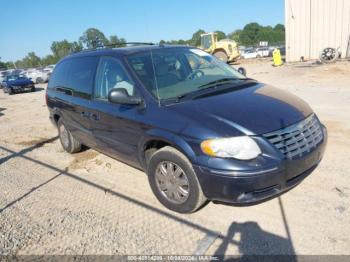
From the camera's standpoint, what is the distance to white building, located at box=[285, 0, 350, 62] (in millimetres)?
19531

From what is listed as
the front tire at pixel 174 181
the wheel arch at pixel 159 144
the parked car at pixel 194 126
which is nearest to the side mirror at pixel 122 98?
the parked car at pixel 194 126

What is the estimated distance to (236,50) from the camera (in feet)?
93.3

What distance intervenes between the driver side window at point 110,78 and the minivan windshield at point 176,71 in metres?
0.16

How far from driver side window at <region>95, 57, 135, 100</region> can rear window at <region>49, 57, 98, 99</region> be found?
19 cm

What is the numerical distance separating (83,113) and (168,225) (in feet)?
7.69

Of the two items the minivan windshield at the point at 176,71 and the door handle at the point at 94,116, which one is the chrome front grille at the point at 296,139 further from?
the door handle at the point at 94,116

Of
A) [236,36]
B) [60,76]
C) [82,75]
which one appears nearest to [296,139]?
[82,75]

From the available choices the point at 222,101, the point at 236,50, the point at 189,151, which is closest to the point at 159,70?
the point at 222,101

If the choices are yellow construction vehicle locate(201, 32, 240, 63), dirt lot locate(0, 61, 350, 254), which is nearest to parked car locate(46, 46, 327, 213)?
dirt lot locate(0, 61, 350, 254)

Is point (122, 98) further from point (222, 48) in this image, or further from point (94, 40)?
point (222, 48)

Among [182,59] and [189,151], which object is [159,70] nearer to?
[182,59]

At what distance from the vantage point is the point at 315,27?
20.5 m

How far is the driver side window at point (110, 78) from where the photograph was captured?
403cm

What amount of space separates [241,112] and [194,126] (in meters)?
0.52
